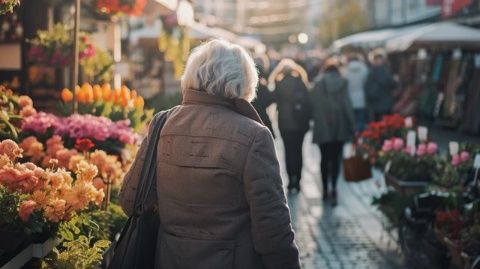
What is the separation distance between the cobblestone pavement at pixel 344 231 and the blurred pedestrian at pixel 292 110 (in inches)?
20.1

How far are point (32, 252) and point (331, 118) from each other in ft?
22.1

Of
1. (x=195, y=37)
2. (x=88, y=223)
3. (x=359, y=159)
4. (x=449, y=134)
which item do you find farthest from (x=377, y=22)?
(x=88, y=223)

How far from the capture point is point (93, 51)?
8164 millimetres

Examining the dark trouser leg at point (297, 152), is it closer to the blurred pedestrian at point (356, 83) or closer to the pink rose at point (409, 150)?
the pink rose at point (409, 150)

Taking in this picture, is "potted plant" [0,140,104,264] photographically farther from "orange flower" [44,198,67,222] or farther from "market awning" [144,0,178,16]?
"market awning" [144,0,178,16]

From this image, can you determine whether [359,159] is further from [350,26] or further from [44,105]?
[350,26]

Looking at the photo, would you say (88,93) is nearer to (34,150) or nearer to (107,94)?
(107,94)

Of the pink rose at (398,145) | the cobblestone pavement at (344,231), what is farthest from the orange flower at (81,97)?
the pink rose at (398,145)

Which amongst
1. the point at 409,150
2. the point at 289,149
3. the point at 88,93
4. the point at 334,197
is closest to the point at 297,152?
the point at 289,149

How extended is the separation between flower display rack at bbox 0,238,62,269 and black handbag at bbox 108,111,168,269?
470mm

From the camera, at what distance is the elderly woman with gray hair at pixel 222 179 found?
332 cm

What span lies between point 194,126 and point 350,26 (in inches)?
2121

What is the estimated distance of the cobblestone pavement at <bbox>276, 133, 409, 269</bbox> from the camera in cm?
736

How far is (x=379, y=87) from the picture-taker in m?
16.8
